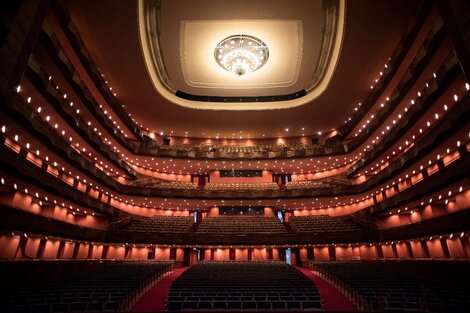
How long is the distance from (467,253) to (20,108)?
2243 cm

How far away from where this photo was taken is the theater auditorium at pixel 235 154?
30.2 ft

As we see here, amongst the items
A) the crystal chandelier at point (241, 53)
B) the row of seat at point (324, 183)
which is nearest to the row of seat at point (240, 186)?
the row of seat at point (324, 183)

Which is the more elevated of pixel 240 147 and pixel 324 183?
pixel 240 147

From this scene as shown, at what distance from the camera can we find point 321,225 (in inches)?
883

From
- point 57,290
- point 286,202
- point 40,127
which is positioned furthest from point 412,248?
point 40,127

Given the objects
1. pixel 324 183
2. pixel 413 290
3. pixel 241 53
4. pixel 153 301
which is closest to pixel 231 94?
pixel 241 53

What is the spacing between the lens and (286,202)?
26.2 metres

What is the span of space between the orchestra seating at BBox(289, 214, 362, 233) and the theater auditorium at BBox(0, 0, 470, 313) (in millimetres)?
245

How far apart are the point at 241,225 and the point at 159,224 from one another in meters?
7.10

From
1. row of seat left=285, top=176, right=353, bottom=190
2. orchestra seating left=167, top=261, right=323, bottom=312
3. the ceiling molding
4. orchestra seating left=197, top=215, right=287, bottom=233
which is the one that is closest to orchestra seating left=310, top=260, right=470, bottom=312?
orchestra seating left=167, top=261, right=323, bottom=312

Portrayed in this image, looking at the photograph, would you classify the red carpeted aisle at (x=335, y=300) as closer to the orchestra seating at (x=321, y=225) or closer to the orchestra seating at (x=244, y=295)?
the orchestra seating at (x=244, y=295)

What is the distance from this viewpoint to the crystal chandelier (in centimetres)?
1953

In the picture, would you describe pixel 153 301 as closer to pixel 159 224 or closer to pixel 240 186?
pixel 159 224

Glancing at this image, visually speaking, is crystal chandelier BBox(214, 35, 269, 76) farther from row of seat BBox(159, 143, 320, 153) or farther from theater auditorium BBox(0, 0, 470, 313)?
row of seat BBox(159, 143, 320, 153)
